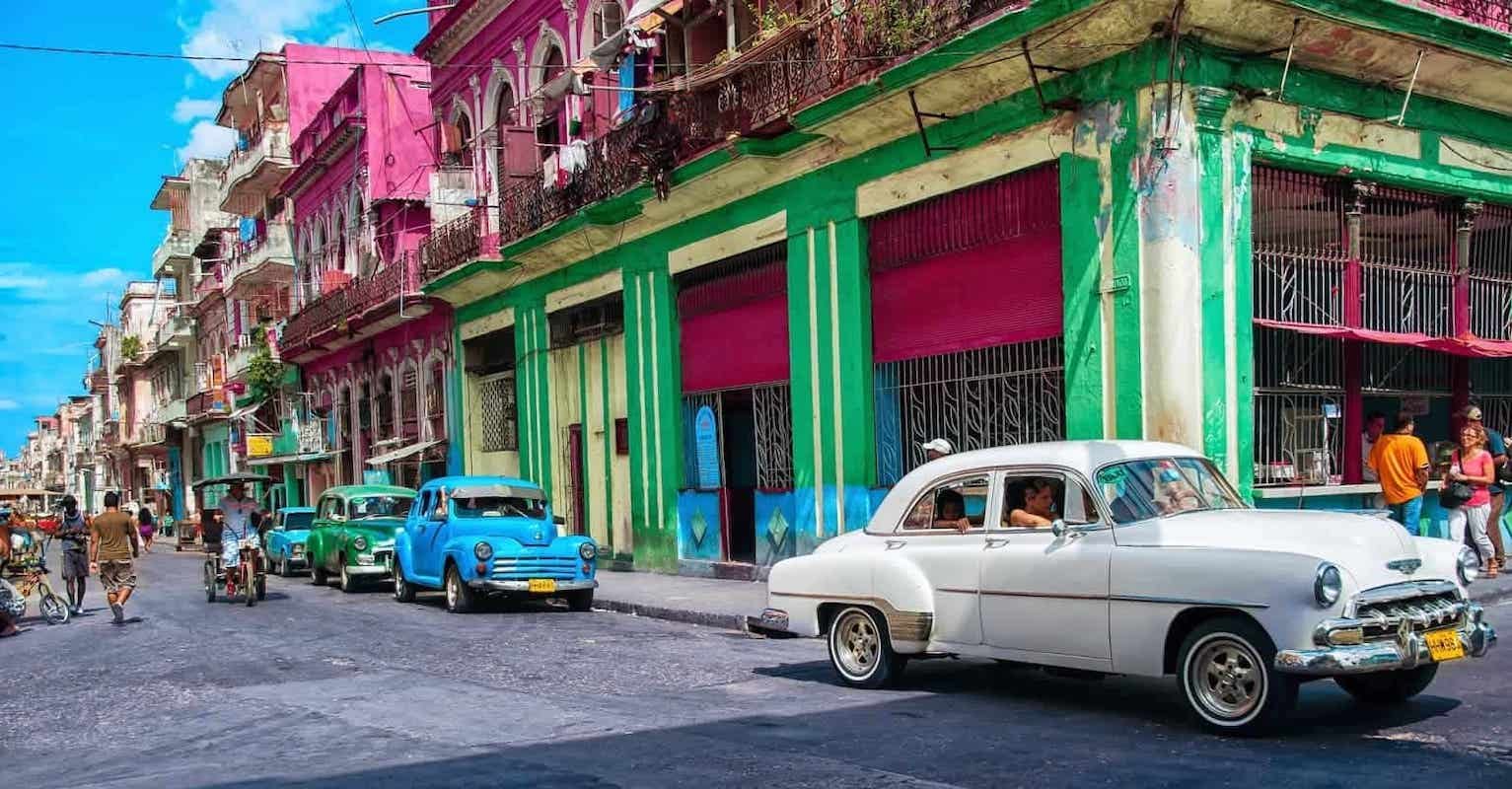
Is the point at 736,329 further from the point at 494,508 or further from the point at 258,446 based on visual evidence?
the point at 258,446

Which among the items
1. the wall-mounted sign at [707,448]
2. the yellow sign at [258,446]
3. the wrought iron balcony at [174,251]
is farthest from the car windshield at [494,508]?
the wrought iron balcony at [174,251]

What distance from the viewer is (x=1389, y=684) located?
705 centimetres

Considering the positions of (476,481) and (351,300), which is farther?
(351,300)

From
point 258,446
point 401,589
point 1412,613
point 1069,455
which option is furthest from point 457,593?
point 258,446

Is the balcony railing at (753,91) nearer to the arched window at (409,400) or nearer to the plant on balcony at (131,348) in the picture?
the arched window at (409,400)

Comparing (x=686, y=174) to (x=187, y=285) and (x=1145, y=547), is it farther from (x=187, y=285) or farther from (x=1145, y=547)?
(x=187, y=285)

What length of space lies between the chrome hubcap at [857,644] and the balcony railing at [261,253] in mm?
32918

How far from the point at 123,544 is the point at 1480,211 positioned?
51.1ft

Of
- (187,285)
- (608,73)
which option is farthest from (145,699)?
(187,285)

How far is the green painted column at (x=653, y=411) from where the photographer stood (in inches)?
746

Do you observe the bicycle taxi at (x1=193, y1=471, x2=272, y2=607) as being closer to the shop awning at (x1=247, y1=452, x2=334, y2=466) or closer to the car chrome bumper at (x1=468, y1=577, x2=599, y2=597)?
the car chrome bumper at (x1=468, y1=577, x2=599, y2=597)

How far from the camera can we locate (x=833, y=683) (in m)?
8.98

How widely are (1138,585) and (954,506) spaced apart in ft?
5.41

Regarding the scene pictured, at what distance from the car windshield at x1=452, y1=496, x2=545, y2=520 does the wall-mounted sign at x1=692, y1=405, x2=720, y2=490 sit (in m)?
2.92
